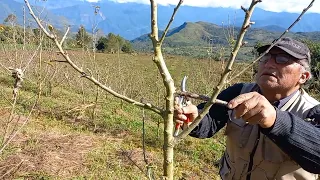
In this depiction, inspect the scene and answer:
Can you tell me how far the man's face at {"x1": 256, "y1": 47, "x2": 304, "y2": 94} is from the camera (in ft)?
6.37

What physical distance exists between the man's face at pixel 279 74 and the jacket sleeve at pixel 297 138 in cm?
38

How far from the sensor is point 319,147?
1.58 m

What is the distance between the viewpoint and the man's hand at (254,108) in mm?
1319

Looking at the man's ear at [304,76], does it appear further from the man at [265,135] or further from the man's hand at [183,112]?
the man's hand at [183,112]

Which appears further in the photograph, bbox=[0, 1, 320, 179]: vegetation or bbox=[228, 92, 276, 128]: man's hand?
bbox=[0, 1, 320, 179]: vegetation

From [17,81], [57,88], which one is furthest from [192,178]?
[57,88]

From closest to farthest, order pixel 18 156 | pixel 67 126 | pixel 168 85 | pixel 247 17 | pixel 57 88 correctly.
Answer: pixel 247 17 < pixel 168 85 < pixel 18 156 < pixel 67 126 < pixel 57 88

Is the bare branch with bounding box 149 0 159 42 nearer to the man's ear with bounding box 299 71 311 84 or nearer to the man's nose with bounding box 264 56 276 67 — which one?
the man's nose with bounding box 264 56 276 67

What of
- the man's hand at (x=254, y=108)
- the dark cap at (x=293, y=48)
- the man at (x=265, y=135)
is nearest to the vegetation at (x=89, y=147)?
the man at (x=265, y=135)

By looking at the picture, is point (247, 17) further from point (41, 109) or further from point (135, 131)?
point (41, 109)

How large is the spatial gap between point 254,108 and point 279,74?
0.68 meters

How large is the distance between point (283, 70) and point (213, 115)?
0.56m

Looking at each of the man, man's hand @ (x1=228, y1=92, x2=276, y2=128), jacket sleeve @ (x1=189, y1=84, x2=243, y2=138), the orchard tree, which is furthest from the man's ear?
the orchard tree

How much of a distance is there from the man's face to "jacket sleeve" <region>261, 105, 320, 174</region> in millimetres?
385
